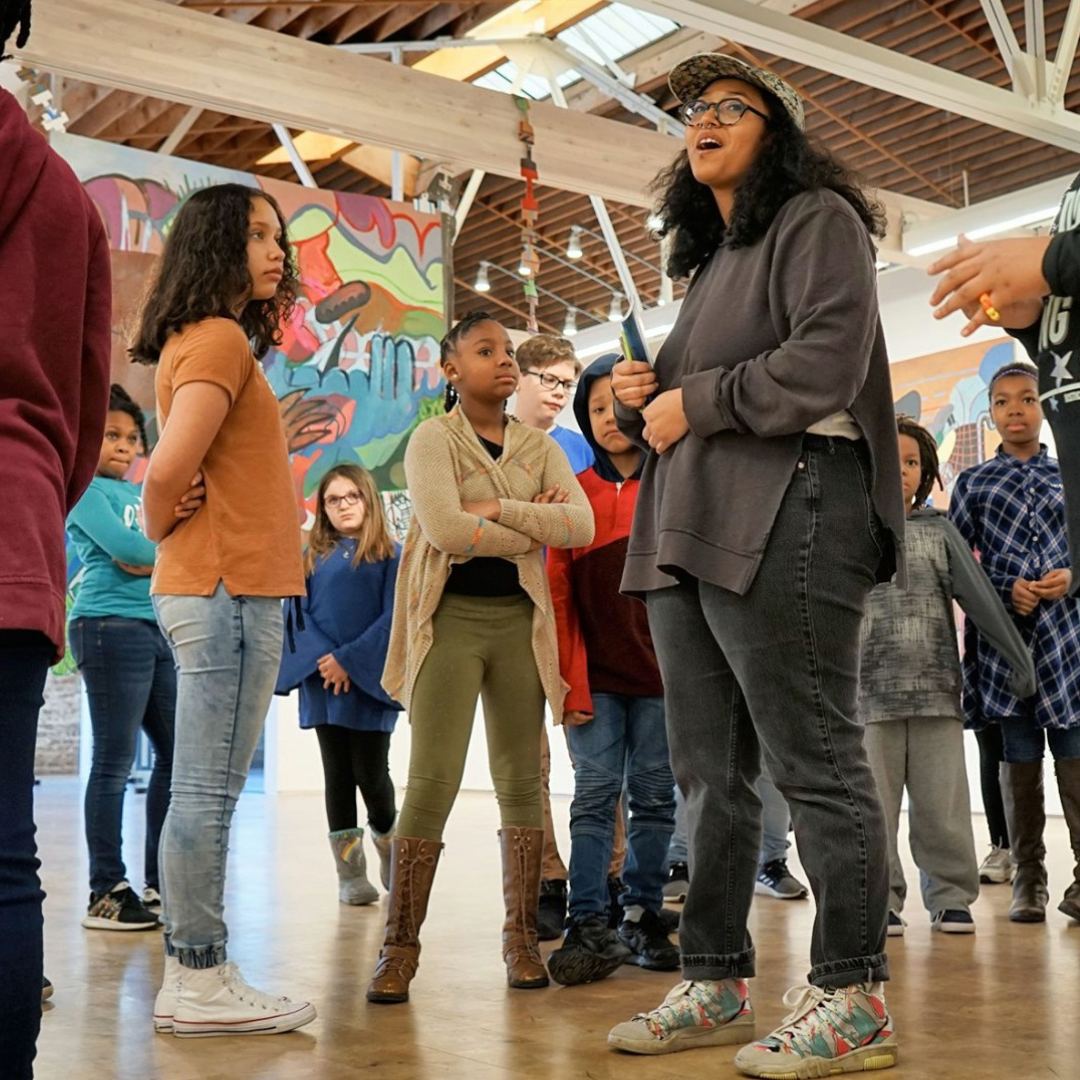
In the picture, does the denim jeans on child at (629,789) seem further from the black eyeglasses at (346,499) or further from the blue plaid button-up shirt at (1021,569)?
the black eyeglasses at (346,499)

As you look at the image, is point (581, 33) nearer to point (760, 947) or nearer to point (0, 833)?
point (760, 947)

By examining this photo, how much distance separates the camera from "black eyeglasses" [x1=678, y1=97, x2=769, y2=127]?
7.32ft

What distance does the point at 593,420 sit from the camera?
335cm

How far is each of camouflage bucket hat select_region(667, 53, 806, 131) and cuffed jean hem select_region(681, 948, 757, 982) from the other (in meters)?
1.37

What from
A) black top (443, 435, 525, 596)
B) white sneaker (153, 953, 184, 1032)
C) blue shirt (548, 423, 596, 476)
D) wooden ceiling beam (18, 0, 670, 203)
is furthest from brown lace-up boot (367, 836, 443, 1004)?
wooden ceiling beam (18, 0, 670, 203)

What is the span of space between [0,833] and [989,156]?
8.93 metres

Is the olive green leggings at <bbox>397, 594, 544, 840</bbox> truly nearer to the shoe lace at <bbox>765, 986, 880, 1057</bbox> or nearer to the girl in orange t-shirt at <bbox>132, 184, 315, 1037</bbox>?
the girl in orange t-shirt at <bbox>132, 184, 315, 1037</bbox>

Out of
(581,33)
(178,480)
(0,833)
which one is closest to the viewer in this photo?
(0,833)

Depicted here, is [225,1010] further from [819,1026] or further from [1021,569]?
[1021,569]

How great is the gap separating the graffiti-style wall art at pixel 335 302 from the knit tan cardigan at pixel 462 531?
2.80m

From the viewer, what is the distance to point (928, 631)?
3.66 m

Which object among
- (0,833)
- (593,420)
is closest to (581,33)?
(593,420)

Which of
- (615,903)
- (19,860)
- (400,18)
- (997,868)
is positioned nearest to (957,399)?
(400,18)

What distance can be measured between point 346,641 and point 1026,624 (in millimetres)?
2111
